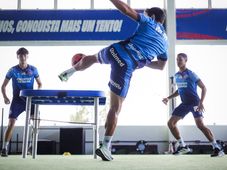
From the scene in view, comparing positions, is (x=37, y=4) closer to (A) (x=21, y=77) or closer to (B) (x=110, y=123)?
(A) (x=21, y=77)

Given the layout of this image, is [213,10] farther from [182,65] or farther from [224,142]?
[182,65]

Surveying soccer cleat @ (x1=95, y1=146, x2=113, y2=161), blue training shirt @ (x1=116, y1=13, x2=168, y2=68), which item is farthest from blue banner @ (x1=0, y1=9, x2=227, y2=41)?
soccer cleat @ (x1=95, y1=146, x2=113, y2=161)

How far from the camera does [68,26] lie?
A: 7.52 m

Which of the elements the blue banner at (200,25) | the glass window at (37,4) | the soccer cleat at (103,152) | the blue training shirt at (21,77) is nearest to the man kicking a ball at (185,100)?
the blue training shirt at (21,77)

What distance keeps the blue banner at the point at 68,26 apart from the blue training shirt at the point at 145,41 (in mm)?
4921

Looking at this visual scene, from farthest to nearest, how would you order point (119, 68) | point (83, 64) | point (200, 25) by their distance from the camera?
point (200, 25) < point (83, 64) < point (119, 68)

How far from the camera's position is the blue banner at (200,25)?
7500mm

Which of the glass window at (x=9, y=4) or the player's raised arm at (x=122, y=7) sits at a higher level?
the glass window at (x=9, y=4)

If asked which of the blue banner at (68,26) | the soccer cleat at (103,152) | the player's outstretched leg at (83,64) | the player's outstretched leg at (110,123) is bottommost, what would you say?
the soccer cleat at (103,152)

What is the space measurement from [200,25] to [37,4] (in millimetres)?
3640

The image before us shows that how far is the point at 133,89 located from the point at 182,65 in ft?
9.33

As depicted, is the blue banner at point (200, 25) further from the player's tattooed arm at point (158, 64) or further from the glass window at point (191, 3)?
the player's tattooed arm at point (158, 64)

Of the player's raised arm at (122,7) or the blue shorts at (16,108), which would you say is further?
the blue shorts at (16,108)

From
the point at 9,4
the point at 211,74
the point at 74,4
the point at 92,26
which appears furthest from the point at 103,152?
the point at 9,4
